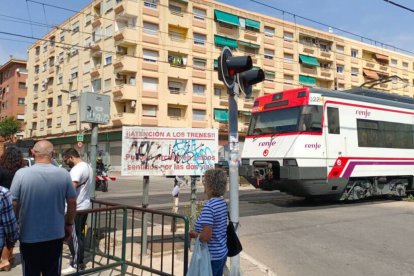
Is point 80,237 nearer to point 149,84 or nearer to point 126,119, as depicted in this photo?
point 126,119

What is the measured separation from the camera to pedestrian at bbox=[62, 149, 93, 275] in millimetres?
5547

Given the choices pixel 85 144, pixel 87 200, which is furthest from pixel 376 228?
pixel 85 144

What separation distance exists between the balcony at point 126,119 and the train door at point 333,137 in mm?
28112

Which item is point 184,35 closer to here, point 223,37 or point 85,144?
point 223,37

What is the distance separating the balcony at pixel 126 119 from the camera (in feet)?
127

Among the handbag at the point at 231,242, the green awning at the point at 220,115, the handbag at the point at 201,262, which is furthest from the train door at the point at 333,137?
the green awning at the point at 220,115

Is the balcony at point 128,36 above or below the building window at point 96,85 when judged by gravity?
above

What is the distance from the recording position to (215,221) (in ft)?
12.8

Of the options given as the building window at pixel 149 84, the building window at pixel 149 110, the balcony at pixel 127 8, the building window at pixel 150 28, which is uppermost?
the balcony at pixel 127 8

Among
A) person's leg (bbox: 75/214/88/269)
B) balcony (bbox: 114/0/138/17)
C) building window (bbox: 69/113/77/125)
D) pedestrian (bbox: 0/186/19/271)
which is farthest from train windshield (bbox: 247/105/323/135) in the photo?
building window (bbox: 69/113/77/125)

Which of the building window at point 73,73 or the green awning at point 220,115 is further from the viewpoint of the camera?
the building window at point 73,73

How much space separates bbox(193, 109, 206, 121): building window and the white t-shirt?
37.2 m

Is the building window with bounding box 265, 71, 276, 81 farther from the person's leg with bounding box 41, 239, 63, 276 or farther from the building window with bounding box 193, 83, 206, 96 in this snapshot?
the person's leg with bounding box 41, 239, 63, 276

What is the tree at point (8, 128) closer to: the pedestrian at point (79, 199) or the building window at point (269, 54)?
the building window at point (269, 54)
